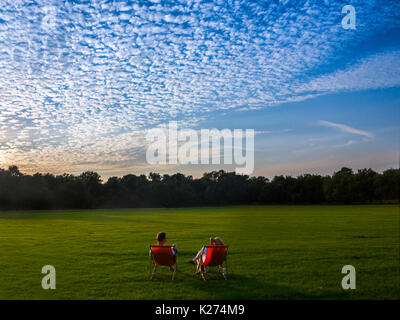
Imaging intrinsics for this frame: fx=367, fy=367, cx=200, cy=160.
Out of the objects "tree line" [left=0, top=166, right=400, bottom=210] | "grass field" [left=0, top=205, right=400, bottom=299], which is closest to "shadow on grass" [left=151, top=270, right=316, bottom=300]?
"grass field" [left=0, top=205, right=400, bottom=299]

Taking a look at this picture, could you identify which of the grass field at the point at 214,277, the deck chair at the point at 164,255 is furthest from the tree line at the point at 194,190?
the deck chair at the point at 164,255

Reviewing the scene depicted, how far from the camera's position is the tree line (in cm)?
9875

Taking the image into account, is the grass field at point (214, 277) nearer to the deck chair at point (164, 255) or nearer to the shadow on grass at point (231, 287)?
the shadow on grass at point (231, 287)

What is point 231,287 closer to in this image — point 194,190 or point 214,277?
point 214,277

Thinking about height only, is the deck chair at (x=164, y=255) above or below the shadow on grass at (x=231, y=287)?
above

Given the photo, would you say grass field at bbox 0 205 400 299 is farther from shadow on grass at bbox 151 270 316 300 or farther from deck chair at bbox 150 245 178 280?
deck chair at bbox 150 245 178 280

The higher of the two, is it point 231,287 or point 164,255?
point 164,255

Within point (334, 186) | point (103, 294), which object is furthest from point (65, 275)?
point (334, 186)

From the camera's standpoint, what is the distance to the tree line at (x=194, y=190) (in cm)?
9875

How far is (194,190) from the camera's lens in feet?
441

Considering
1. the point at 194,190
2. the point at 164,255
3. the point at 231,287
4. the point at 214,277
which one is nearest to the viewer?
the point at 231,287

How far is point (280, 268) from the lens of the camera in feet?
40.1

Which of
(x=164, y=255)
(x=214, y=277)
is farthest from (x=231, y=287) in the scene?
(x=164, y=255)
